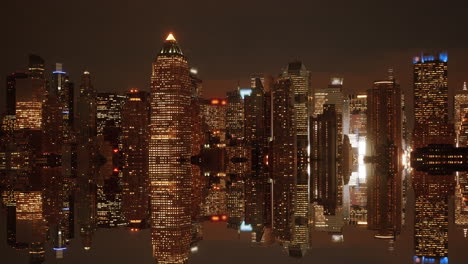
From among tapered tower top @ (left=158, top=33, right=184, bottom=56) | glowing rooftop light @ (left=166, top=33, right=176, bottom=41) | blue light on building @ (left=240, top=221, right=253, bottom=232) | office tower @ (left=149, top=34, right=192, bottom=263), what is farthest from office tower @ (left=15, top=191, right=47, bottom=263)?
glowing rooftop light @ (left=166, top=33, right=176, bottom=41)

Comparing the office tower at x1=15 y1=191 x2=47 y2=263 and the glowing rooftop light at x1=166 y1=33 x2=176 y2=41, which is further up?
the glowing rooftop light at x1=166 y1=33 x2=176 y2=41

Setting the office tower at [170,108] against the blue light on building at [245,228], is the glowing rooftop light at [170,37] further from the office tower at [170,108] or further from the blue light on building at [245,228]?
the blue light on building at [245,228]

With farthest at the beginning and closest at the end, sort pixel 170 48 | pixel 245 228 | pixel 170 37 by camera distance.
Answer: pixel 170 37 → pixel 170 48 → pixel 245 228

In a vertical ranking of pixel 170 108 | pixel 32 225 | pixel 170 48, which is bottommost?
pixel 32 225

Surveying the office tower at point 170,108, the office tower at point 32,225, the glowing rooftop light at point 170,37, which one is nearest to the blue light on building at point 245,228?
the office tower at point 32,225

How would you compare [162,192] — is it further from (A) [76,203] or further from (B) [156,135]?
(B) [156,135]

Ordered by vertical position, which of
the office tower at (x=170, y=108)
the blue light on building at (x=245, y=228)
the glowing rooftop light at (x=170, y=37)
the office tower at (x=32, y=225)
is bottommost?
the blue light on building at (x=245, y=228)

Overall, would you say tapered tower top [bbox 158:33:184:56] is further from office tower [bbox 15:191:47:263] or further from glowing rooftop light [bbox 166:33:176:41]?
office tower [bbox 15:191:47:263]

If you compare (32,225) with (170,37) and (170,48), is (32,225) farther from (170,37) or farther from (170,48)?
(170,37)

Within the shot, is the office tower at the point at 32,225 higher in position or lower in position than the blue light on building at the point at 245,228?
higher

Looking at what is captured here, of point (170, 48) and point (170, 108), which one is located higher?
point (170, 48)

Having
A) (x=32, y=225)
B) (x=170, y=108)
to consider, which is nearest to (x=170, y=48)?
(x=170, y=108)

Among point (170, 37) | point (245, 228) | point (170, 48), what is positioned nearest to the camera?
point (245, 228)
